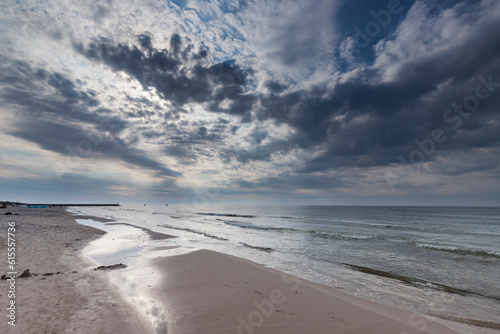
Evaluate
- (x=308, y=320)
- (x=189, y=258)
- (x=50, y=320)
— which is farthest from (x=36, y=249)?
(x=308, y=320)

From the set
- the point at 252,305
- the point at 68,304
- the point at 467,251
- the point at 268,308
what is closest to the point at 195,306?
the point at 252,305

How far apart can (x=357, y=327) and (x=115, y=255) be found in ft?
50.8

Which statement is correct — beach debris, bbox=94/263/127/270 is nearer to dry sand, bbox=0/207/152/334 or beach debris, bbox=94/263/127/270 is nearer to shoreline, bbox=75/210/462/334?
dry sand, bbox=0/207/152/334

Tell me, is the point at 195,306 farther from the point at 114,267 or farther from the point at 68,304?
the point at 114,267

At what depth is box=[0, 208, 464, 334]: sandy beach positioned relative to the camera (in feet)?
20.1

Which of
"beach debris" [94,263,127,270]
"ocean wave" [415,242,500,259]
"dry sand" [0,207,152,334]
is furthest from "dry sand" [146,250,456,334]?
"ocean wave" [415,242,500,259]

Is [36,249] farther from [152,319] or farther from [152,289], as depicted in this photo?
[152,319]

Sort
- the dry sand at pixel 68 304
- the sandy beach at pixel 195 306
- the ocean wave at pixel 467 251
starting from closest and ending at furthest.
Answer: the dry sand at pixel 68 304 < the sandy beach at pixel 195 306 < the ocean wave at pixel 467 251

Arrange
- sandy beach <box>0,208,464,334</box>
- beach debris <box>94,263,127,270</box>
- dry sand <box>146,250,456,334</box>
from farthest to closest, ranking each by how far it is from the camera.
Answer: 1. beach debris <box>94,263,127,270</box>
2. dry sand <box>146,250,456,334</box>
3. sandy beach <box>0,208,464,334</box>

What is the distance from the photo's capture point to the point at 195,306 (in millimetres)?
7527

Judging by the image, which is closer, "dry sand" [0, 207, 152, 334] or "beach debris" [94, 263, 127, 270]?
"dry sand" [0, 207, 152, 334]

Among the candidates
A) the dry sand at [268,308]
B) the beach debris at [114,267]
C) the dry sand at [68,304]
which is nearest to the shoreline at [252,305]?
the dry sand at [268,308]

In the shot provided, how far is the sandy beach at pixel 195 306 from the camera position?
614cm

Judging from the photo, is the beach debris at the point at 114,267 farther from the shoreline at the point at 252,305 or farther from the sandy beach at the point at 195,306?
the shoreline at the point at 252,305
